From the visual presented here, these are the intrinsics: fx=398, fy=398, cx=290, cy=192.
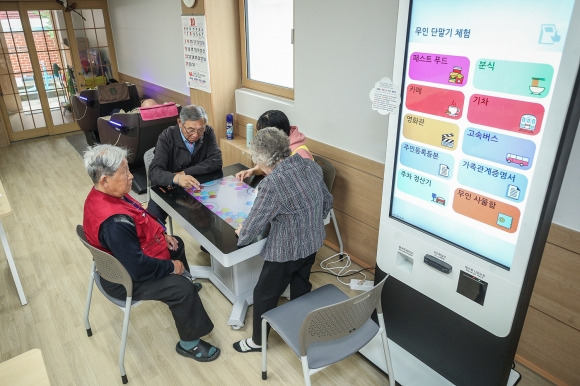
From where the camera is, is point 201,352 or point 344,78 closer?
point 201,352

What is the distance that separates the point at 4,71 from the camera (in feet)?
19.6

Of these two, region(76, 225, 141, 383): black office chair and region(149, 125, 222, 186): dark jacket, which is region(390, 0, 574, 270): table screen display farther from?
region(149, 125, 222, 186): dark jacket

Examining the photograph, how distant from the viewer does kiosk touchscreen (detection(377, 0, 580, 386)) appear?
1.25 m

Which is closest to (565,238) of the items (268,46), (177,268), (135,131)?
(177,268)

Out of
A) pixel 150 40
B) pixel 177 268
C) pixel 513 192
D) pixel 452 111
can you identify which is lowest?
pixel 177 268

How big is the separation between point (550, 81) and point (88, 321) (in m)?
2.68

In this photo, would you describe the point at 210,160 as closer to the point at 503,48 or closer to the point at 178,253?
the point at 178,253

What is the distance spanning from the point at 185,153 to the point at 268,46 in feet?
4.76

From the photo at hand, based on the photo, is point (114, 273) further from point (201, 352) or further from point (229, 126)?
point (229, 126)

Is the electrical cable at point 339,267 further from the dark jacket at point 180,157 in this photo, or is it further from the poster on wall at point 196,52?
the poster on wall at point 196,52

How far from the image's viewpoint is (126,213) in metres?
1.99

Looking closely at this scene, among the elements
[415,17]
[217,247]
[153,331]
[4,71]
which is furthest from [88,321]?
[4,71]

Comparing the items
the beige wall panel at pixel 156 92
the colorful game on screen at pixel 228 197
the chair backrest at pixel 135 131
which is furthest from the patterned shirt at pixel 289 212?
the beige wall panel at pixel 156 92

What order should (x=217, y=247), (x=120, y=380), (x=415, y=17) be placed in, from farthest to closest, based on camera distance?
(x=120, y=380) → (x=217, y=247) → (x=415, y=17)
